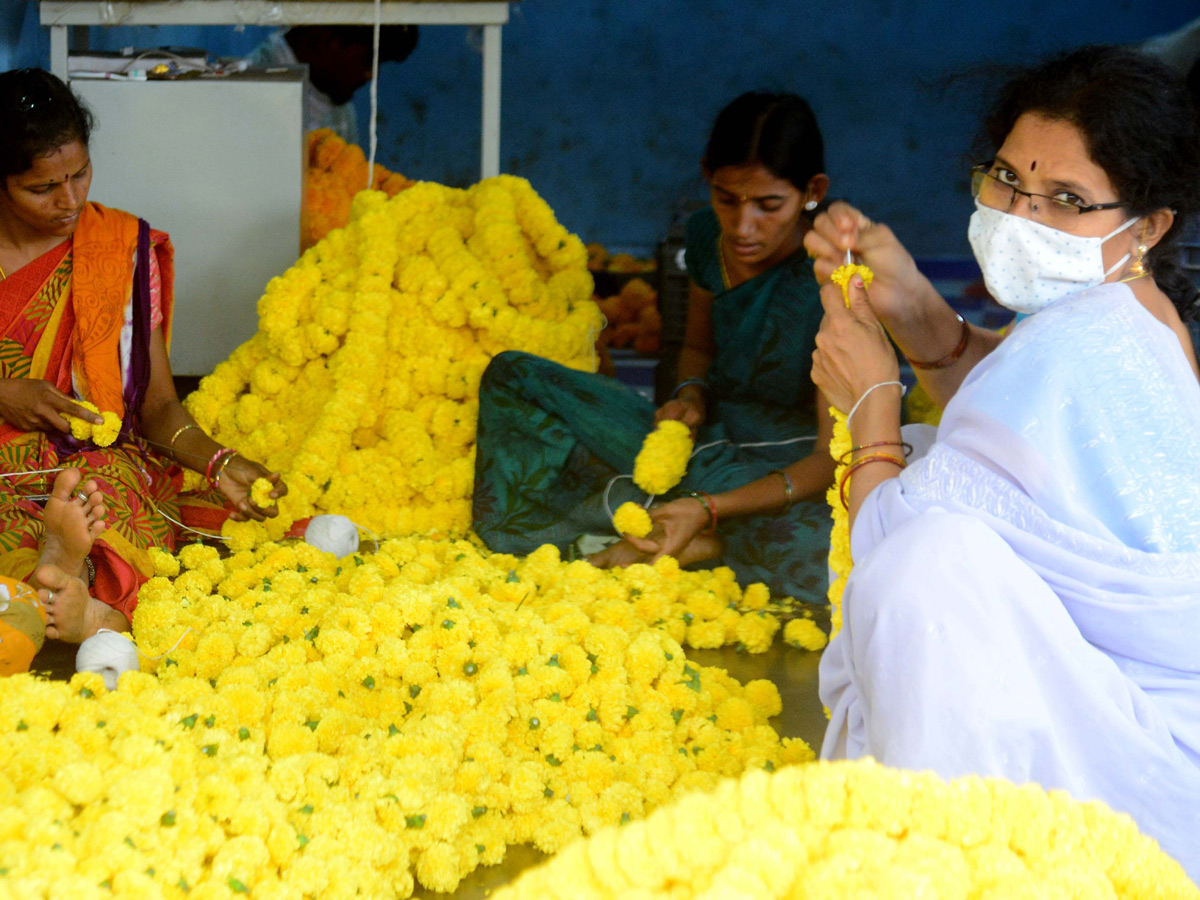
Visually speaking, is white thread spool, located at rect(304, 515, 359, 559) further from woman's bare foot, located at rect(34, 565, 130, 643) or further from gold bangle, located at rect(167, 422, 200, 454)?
woman's bare foot, located at rect(34, 565, 130, 643)

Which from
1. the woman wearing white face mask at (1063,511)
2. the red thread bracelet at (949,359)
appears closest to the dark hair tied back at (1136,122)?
the woman wearing white face mask at (1063,511)

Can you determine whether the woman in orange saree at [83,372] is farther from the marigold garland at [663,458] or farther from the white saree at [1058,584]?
the white saree at [1058,584]

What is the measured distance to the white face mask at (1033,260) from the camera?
1861 mm

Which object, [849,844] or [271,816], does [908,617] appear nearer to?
[849,844]

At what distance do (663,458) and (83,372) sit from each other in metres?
1.60

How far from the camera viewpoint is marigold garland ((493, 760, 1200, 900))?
99cm

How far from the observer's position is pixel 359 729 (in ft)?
6.85

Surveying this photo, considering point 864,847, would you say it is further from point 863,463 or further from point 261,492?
point 261,492

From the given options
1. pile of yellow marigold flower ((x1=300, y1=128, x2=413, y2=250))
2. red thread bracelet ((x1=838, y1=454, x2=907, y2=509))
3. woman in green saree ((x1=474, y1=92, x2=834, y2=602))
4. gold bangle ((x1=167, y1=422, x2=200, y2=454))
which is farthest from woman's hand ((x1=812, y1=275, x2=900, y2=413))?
pile of yellow marigold flower ((x1=300, y1=128, x2=413, y2=250))

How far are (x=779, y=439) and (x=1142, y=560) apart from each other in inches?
69.7

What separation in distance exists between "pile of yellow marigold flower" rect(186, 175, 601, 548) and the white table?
23.7 inches

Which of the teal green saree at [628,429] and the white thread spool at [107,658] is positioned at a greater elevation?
the teal green saree at [628,429]

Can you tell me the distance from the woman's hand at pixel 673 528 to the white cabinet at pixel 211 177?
5.53ft

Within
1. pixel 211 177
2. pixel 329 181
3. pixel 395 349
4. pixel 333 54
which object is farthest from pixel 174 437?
pixel 333 54
